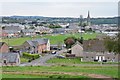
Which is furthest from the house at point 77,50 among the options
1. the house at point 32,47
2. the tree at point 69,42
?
the tree at point 69,42

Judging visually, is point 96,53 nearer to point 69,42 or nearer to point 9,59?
point 9,59

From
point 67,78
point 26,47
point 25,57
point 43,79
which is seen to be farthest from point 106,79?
point 26,47

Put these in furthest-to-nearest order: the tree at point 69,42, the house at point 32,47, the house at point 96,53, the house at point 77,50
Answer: the tree at point 69,42, the house at point 32,47, the house at point 77,50, the house at point 96,53

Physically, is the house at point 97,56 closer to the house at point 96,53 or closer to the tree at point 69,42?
the house at point 96,53

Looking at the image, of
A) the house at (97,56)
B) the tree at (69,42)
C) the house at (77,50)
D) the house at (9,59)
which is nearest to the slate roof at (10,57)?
the house at (9,59)

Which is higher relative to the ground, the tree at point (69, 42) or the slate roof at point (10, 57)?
the tree at point (69, 42)

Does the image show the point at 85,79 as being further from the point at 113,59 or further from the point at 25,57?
the point at 25,57

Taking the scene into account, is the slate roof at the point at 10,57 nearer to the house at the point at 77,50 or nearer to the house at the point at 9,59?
the house at the point at 9,59

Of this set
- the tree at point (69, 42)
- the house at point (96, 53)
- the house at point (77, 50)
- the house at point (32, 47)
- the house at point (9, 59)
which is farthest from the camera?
the tree at point (69, 42)

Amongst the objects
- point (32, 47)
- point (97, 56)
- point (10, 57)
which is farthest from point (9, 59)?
point (32, 47)

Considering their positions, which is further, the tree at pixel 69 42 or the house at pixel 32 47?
the tree at pixel 69 42

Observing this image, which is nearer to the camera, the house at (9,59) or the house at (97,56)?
the house at (9,59)
